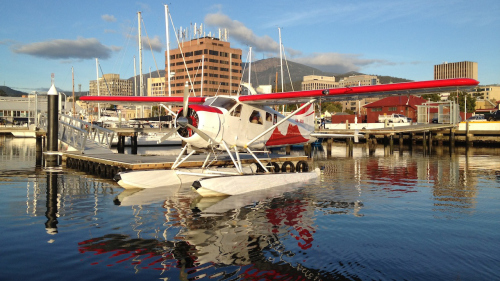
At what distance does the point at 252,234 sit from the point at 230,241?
61 centimetres

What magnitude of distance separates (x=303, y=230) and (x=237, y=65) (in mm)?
124136

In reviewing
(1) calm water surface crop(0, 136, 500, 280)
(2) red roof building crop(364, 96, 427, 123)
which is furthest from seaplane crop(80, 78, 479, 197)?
(2) red roof building crop(364, 96, 427, 123)

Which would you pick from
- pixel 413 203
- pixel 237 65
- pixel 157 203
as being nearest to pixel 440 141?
pixel 413 203

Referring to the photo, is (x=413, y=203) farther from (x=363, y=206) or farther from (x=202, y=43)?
(x=202, y=43)

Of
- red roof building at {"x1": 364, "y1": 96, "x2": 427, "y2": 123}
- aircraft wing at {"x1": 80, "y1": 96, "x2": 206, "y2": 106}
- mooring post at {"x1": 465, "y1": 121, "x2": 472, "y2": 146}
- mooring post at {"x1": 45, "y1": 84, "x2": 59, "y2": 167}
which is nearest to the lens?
aircraft wing at {"x1": 80, "y1": 96, "x2": 206, "y2": 106}

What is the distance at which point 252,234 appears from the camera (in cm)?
751

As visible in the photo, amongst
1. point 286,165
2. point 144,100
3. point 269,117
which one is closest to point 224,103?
point 269,117

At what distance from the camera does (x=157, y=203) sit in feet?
34.2

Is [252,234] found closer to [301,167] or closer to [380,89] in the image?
[380,89]

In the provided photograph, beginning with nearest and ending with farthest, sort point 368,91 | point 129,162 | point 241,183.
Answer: point 241,183
point 368,91
point 129,162

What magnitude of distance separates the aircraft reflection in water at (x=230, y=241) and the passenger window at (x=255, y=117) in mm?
3946

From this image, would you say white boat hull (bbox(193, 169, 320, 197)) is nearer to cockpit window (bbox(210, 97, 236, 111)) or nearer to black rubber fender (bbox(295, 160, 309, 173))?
cockpit window (bbox(210, 97, 236, 111))

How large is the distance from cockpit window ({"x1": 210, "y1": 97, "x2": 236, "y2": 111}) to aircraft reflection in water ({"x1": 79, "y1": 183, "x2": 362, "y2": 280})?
131 inches

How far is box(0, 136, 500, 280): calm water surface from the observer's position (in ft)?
18.6
